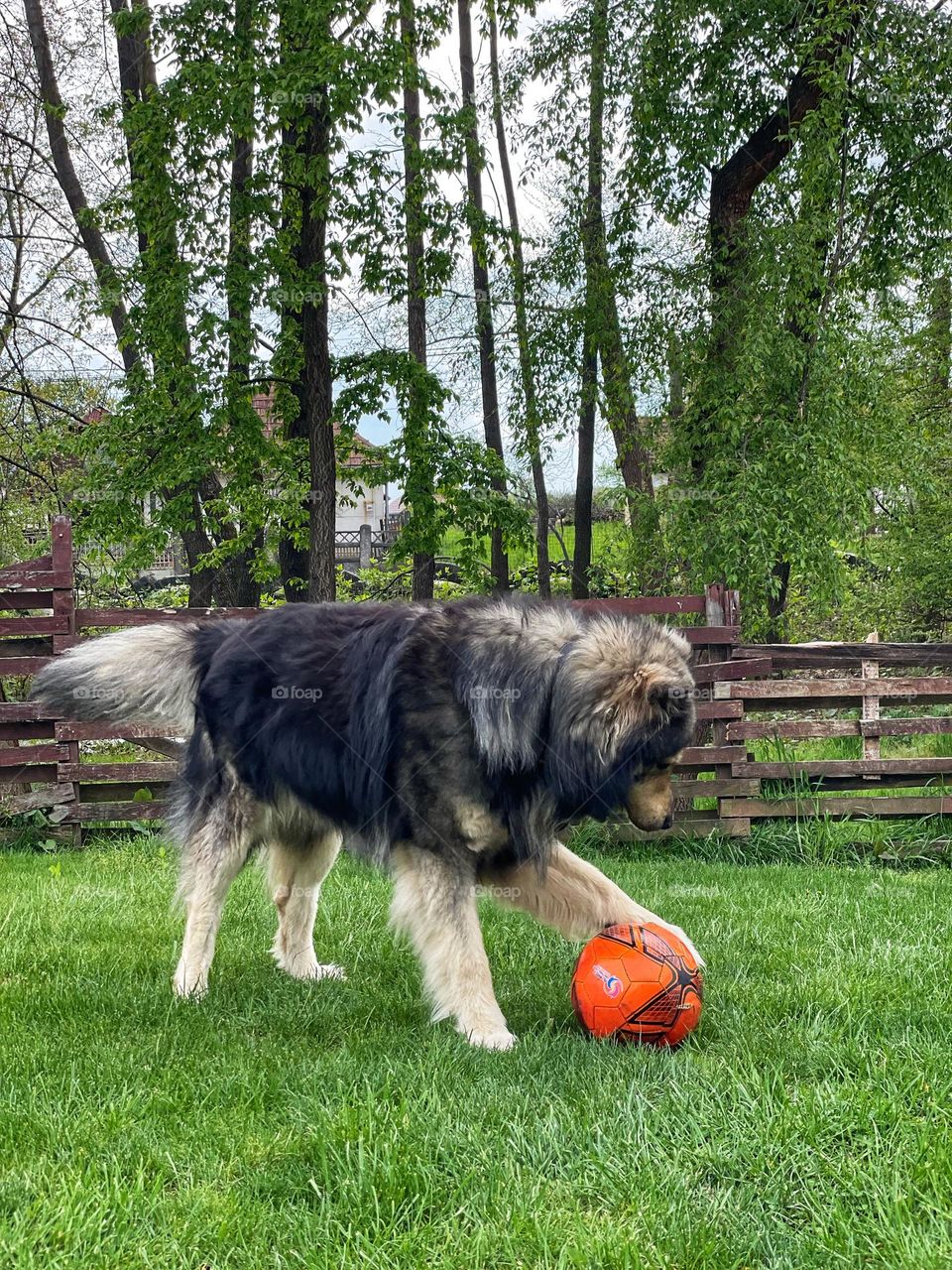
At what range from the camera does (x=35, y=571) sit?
9172mm

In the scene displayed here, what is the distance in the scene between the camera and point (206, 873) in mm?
4930

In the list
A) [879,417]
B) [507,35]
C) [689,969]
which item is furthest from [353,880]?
[507,35]

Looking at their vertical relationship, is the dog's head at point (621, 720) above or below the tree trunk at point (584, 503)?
below

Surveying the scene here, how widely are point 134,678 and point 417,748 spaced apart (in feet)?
5.34

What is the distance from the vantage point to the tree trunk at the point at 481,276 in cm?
1282

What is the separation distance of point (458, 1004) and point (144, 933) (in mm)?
2522

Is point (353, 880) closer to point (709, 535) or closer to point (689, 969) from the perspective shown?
point (689, 969)

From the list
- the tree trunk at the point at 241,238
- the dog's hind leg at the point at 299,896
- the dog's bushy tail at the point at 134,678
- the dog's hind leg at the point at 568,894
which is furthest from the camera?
the tree trunk at the point at 241,238

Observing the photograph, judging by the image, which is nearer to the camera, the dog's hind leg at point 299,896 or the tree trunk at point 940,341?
the dog's hind leg at point 299,896

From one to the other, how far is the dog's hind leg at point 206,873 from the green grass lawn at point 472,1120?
0.15 meters

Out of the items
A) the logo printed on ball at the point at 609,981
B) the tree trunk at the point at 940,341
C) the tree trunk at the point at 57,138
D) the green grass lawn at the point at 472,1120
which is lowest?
the green grass lawn at the point at 472,1120

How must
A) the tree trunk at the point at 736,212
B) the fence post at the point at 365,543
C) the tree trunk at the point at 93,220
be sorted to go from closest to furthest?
the tree trunk at the point at 736,212 → the tree trunk at the point at 93,220 → the fence post at the point at 365,543

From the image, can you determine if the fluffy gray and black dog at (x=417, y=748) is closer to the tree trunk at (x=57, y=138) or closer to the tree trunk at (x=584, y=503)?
the tree trunk at (x=57, y=138)

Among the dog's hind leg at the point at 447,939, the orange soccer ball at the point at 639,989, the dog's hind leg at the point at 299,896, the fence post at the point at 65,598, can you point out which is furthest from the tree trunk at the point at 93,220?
the orange soccer ball at the point at 639,989
